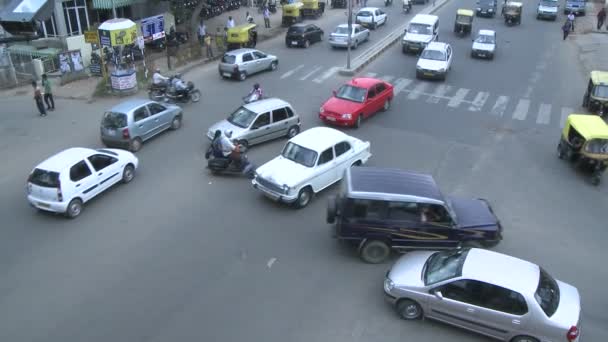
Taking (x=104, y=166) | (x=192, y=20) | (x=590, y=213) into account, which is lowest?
(x=590, y=213)

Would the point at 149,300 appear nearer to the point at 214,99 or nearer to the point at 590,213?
the point at 590,213

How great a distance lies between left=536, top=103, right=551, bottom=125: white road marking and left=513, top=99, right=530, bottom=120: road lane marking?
0.54m

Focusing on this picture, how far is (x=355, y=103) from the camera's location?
64.1ft

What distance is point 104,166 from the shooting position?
14195 millimetres

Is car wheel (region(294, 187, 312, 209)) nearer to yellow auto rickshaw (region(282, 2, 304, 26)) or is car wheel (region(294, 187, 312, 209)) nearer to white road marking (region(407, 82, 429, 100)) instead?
white road marking (region(407, 82, 429, 100))

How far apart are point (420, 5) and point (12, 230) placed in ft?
143

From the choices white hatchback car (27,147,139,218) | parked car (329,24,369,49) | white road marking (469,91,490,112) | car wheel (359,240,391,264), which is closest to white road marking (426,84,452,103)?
white road marking (469,91,490,112)

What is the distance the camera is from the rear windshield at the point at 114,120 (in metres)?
16.5

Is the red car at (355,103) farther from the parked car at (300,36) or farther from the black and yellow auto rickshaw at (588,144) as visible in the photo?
the parked car at (300,36)

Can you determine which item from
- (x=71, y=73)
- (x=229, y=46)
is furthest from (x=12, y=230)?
(x=229, y=46)

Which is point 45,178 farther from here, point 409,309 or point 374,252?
point 409,309

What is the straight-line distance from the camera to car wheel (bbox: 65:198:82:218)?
12992 millimetres

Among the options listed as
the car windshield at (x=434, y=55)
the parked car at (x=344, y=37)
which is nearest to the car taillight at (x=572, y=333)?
the car windshield at (x=434, y=55)

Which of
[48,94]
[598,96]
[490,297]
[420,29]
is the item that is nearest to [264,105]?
[48,94]
